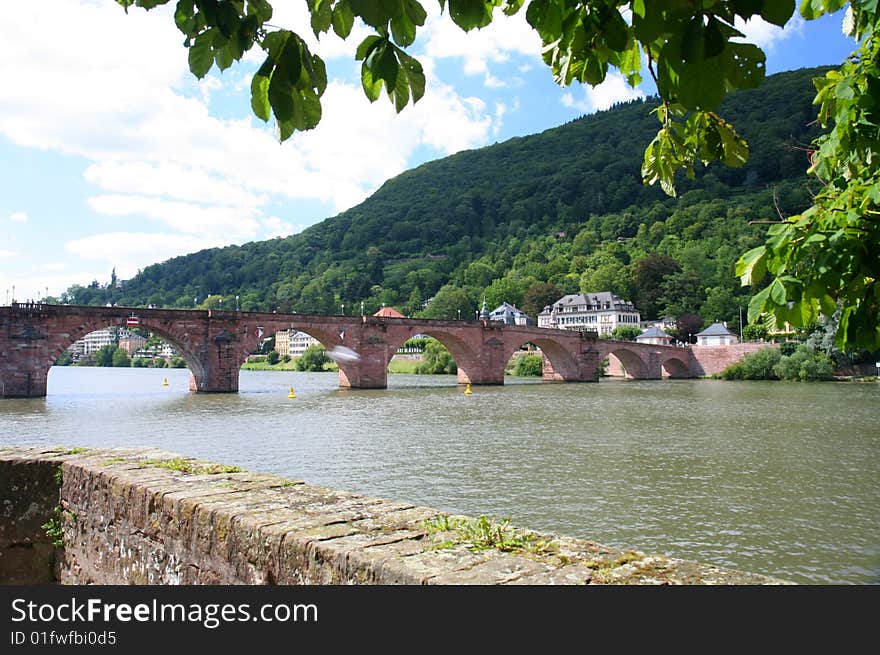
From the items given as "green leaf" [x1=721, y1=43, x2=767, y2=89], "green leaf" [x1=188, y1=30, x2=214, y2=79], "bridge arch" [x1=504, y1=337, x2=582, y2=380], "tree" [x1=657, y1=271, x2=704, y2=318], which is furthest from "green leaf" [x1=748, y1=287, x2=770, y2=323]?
"tree" [x1=657, y1=271, x2=704, y2=318]

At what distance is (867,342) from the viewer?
2816 mm

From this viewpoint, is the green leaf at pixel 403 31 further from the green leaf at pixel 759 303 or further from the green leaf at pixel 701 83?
the green leaf at pixel 759 303

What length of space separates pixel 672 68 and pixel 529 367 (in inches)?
2581

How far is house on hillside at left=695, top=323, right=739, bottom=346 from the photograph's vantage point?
234 feet

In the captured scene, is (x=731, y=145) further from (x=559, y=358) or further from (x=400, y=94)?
(x=559, y=358)

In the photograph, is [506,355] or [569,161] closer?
[506,355]

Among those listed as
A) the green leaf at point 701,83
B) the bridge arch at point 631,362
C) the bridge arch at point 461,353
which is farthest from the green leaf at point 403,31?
the bridge arch at point 631,362

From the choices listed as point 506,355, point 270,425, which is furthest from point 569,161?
point 270,425

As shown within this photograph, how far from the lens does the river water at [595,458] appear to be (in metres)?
8.77

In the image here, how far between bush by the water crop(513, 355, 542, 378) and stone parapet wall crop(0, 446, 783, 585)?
62.6 m

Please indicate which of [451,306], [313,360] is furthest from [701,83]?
[451,306]

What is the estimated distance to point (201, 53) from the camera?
180 centimetres
